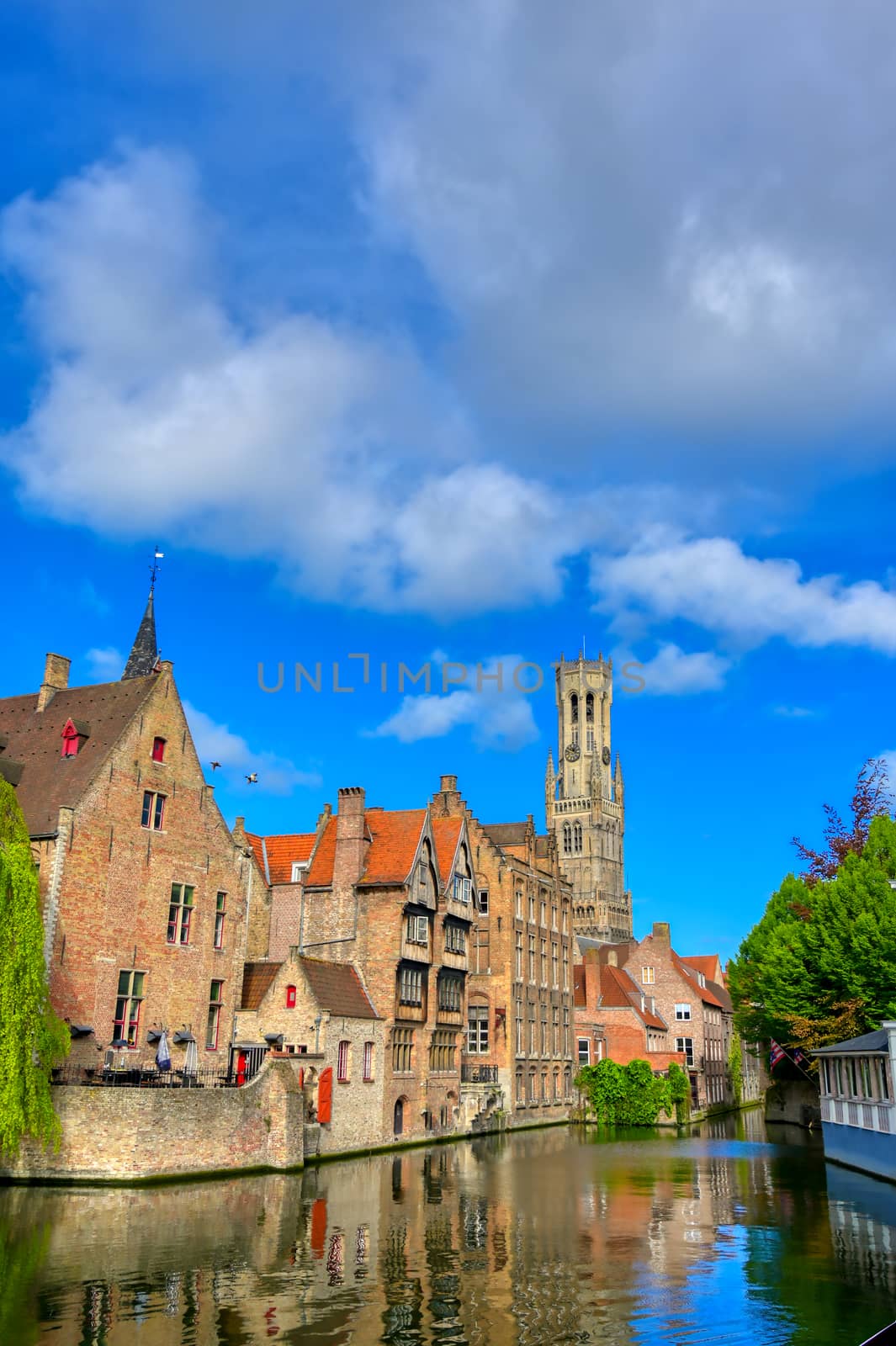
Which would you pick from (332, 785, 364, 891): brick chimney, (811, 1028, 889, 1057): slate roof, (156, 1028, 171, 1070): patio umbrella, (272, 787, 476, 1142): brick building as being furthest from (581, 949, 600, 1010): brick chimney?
(156, 1028, 171, 1070): patio umbrella

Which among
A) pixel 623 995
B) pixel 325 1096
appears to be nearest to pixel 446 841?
pixel 325 1096

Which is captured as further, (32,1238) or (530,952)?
(530,952)

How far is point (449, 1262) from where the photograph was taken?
73.0 feet

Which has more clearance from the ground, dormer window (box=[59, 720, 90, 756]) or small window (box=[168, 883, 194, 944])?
dormer window (box=[59, 720, 90, 756])

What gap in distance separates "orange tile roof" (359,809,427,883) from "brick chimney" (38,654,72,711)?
16.0 m

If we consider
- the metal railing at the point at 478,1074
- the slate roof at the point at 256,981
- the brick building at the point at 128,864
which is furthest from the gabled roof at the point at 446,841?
the brick building at the point at 128,864

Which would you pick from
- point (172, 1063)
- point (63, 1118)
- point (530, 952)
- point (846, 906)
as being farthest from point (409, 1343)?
point (530, 952)

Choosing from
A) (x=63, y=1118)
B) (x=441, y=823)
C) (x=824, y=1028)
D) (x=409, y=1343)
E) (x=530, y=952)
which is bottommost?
(x=409, y=1343)

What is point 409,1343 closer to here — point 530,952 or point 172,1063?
point 172,1063

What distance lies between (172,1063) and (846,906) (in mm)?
29627

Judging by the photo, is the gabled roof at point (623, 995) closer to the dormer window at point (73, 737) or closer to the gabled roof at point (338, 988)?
the gabled roof at point (338, 988)

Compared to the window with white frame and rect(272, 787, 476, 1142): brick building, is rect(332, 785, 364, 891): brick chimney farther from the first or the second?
the window with white frame

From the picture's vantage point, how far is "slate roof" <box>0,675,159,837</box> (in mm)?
39812

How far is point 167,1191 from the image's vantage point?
31.1 meters
